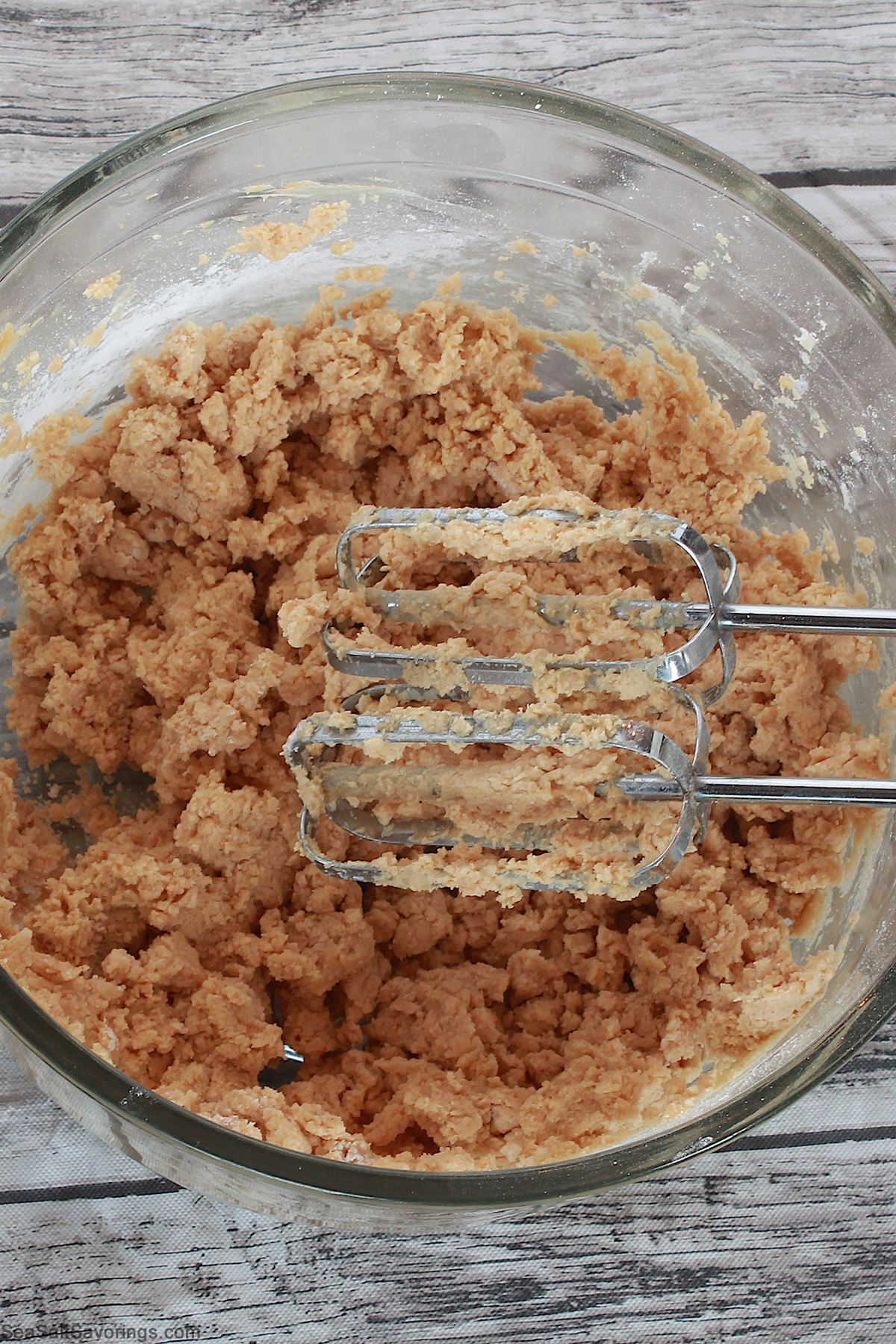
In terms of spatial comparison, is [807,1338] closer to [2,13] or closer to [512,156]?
[512,156]

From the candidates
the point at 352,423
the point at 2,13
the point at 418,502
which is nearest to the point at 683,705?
the point at 418,502

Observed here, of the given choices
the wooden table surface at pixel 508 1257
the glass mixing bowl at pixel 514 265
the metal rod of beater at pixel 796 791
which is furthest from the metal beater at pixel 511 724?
the wooden table surface at pixel 508 1257

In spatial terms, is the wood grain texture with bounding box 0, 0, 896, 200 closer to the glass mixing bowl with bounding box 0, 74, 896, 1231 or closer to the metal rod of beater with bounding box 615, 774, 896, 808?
the glass mixing bowl with bounding box 0, 74, 896, 1231

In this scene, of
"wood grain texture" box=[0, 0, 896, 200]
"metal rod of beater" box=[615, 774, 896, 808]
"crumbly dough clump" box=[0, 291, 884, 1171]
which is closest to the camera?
"metal rod of beater" box=[615, 774, 896, 808]

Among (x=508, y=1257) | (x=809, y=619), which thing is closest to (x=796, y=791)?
(x=809, y=619)

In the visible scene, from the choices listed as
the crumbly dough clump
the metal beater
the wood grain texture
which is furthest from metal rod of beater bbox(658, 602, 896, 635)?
the wood grain texture

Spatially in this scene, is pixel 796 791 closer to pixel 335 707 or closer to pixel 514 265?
pixel 335 707
